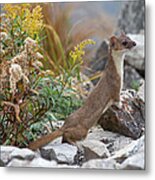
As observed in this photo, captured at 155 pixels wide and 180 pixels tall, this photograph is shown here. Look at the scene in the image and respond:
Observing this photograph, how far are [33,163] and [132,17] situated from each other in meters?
0.91

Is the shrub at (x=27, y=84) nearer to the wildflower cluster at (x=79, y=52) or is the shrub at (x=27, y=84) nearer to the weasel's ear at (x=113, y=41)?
the wildflower cluster at (x=79, y=52)

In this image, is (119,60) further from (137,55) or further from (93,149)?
(93,149)

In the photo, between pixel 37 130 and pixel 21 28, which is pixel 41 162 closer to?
pixel 37 130

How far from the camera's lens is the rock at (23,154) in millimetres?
2463

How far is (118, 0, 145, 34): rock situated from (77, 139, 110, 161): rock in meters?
0.51

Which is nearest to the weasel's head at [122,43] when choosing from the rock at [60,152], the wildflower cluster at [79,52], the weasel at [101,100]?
the weasel at [101,100]

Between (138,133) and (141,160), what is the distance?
110 mm

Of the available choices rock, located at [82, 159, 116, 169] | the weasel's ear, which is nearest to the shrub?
the weasel's ear

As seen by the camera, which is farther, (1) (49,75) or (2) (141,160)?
(1) (49,75)

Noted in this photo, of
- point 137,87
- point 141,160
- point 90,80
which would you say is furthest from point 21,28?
point 141,160

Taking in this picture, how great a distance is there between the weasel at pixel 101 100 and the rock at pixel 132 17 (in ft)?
0.46

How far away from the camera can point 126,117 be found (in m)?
2.46

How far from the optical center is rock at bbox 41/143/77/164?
8.04 ft

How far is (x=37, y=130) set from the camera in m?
2.51
